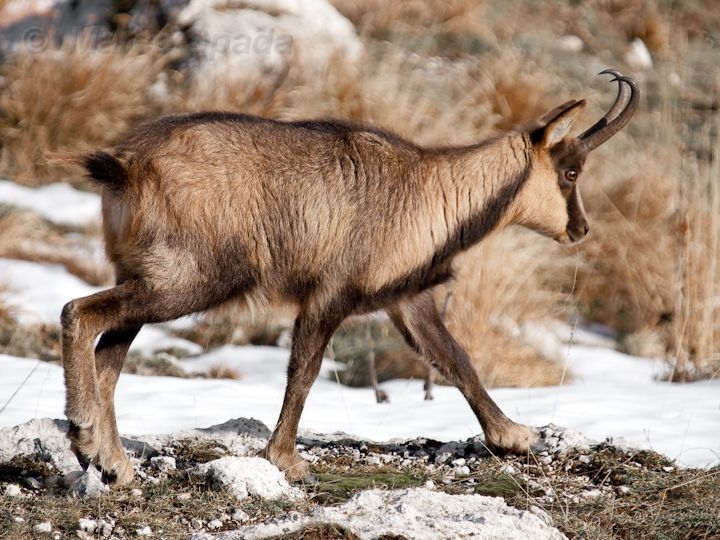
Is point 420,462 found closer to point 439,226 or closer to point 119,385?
point 439,226

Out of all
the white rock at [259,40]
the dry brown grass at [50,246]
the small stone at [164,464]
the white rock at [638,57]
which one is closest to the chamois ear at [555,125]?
the small stone at [164,464]

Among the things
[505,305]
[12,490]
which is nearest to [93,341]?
[12,490]

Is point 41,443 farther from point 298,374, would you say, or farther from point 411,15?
point 411,15

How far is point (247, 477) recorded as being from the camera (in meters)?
4.92

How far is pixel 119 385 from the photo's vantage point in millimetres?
7254

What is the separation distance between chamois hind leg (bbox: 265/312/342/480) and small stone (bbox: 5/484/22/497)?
1.25 meters

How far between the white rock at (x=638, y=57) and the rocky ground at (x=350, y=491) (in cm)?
1218

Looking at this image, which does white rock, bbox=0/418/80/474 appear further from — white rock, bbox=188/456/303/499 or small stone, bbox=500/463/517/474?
small stone, bbox=500/463/517/474

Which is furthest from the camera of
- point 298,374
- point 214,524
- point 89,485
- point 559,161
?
point 559,161

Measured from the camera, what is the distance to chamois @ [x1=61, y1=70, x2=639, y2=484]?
520cm

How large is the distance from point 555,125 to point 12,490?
3565 mm

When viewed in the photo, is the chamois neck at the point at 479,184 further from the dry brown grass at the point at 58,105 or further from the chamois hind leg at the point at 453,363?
the dry brown grass at the point at 58,105

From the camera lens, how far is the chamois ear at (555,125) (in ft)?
19.8

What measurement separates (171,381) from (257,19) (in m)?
6.99
